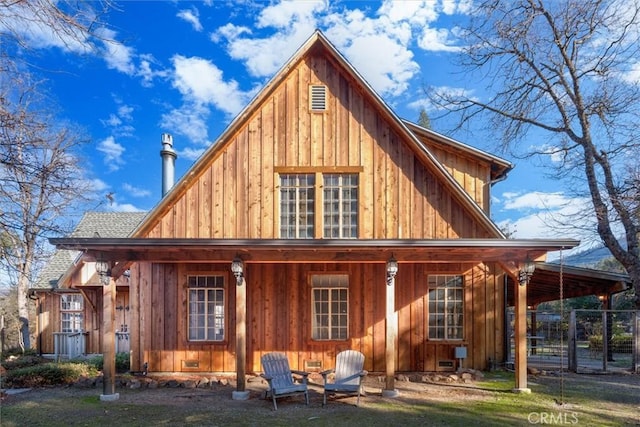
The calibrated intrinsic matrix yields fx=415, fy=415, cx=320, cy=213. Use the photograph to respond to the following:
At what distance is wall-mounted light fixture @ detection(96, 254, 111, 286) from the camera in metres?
7.39

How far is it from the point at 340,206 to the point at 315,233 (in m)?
0.84

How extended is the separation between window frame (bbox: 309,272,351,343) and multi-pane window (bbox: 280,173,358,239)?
3.17 feet

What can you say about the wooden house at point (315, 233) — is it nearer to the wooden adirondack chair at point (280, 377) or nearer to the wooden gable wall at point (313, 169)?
the wooden gable wall at point (313, 169)

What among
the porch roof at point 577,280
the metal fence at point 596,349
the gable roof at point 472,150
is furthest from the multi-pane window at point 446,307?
the gable roof at point 472,150

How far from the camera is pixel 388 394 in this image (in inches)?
289

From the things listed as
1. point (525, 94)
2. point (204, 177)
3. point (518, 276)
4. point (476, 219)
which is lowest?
point (518, 276)

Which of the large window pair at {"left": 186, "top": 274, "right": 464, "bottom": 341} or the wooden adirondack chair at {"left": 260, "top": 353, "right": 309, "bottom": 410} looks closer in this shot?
the wooden adirondack chair at {"left": 260, "top": 353, "right": 309, "bottom": 410}

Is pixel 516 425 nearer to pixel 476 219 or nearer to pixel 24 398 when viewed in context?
pixel 476 219

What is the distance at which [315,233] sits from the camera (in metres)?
9.30

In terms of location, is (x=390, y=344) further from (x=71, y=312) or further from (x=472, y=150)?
(x=71, y=312)

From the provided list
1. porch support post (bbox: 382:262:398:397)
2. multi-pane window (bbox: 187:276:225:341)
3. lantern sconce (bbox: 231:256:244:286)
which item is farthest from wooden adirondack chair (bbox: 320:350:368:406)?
multi-pane window (bbox: 187:276:225:341)

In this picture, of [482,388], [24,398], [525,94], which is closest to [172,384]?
[24,398]

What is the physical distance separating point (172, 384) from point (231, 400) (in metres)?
1.80

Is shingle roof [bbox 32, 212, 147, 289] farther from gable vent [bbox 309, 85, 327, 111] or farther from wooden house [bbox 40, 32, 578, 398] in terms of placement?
gable vent [bbox 309, 85, 327, 111]
